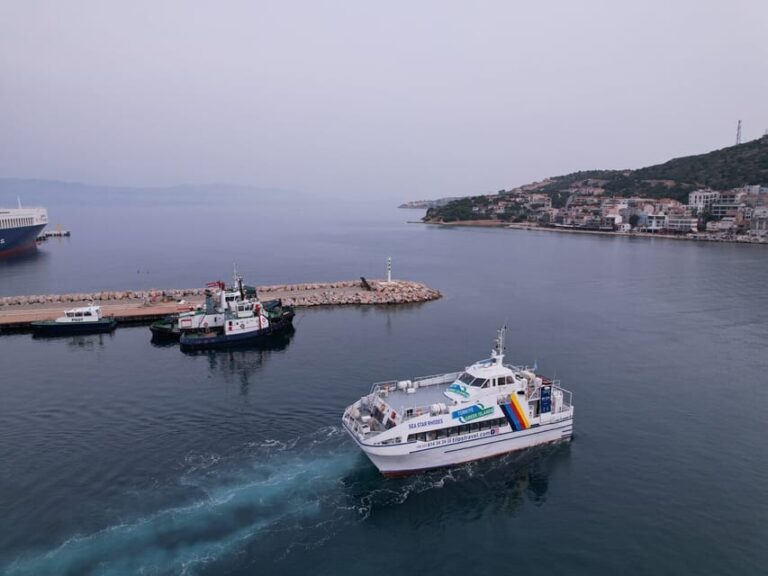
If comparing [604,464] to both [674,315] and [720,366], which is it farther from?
[674,315]

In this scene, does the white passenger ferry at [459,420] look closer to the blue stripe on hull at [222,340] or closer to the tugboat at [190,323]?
the blue stripe on hull at [222,340]

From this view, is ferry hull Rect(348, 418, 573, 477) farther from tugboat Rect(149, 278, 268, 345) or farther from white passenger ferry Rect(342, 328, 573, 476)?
tugboat Rect(149, 278, 268, 345)

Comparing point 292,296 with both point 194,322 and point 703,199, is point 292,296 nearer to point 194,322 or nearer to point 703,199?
point 194,322

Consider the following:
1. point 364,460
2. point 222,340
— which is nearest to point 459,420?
point 364,460

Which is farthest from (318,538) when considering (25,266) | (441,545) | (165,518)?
(25,266)

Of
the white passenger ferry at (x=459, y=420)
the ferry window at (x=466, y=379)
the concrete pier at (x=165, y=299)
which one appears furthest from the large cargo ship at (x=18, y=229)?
the ferry window at (x=466, y=379)
